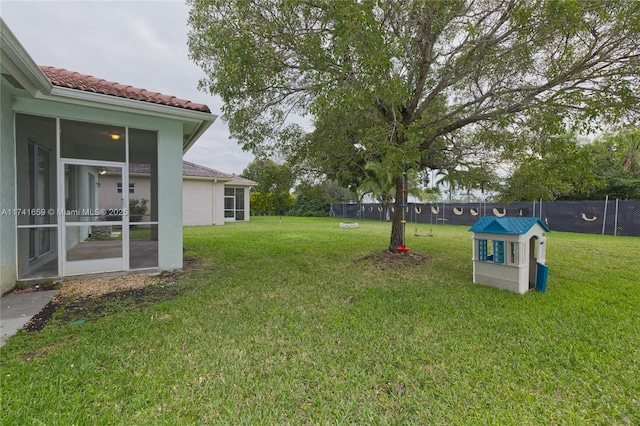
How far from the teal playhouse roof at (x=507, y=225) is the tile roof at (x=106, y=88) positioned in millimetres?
5822

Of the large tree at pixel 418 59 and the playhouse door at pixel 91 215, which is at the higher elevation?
the large tree at pixel 418 59

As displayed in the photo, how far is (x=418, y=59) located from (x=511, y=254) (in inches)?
167

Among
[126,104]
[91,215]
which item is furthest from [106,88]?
[91,215]

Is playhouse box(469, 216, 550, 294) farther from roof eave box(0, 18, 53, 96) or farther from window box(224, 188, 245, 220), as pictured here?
window box(224, 188, 245, 220)

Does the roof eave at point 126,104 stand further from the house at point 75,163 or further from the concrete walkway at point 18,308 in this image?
the concrete walkway at point 18,308

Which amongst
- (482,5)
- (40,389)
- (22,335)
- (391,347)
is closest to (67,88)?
(22,335)

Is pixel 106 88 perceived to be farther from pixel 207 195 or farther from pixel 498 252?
pixel 207 195

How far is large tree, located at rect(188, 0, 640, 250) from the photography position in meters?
4.32

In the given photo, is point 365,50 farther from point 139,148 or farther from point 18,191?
point 18,191

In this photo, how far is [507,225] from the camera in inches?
190

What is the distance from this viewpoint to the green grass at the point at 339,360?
6.70 feet

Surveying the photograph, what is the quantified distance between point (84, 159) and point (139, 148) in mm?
1393

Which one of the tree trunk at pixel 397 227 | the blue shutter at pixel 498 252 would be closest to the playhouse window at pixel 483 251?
the blue shutter at pixel 498 252

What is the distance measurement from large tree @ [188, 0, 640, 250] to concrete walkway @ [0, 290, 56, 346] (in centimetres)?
446
